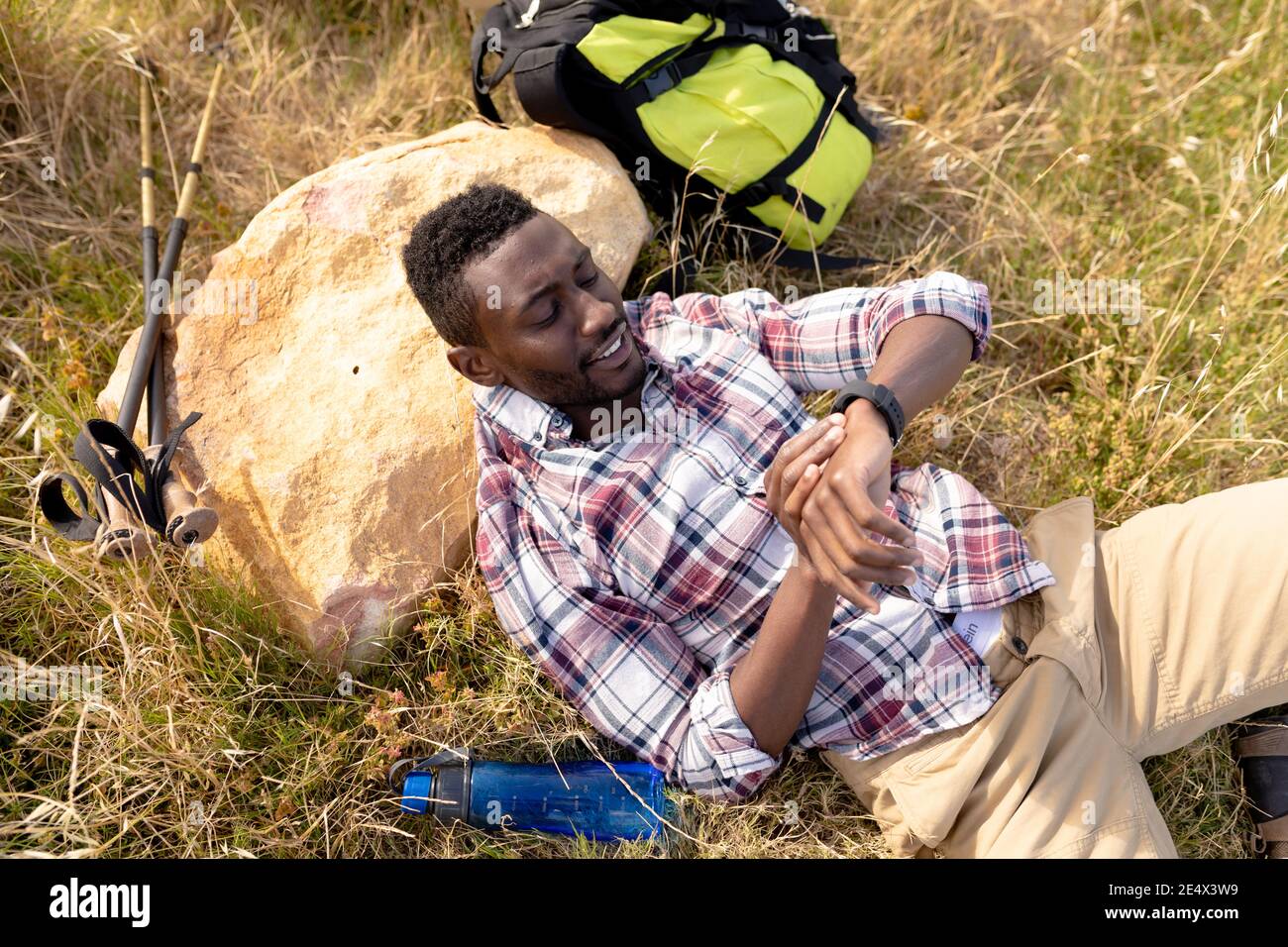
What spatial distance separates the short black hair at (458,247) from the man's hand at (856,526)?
116cm

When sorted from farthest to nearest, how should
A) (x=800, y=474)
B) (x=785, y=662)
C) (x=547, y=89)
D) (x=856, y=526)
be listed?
(x=547, y=89) < (x=785, y=662) < (x=800, y=474) < (x=856, y=526)

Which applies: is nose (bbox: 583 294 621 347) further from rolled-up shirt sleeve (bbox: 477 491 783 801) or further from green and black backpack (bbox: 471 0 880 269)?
green and black backpack (bbox: 471 0 880 269)

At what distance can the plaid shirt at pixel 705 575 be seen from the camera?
102 inches

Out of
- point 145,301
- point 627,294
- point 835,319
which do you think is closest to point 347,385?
point 145,301

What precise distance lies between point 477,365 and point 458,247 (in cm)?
36

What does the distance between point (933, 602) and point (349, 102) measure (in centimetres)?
351

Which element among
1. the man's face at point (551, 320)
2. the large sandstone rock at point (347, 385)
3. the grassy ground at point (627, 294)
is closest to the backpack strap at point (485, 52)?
the large sandstone rock at point (347, 385)

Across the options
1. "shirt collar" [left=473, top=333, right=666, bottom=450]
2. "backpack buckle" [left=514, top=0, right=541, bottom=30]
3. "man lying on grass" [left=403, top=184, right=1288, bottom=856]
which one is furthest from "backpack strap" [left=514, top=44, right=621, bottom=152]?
"shirt collar" [left=473, top=333, right=666, bottom=450]

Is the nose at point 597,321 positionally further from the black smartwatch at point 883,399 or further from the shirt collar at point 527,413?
the black smartwatch at point 883,399

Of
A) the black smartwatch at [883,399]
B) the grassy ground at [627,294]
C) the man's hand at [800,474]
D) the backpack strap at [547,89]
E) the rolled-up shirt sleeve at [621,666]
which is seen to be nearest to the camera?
the man's hand at [800,474]

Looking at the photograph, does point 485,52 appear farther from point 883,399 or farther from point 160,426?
point 883,399

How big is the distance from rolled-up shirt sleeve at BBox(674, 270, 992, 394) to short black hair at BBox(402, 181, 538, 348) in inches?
26.8

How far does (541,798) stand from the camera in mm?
2812
